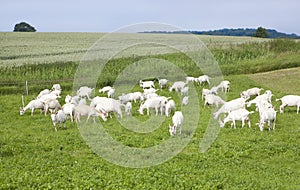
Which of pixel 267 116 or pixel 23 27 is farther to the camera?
pixel 23 27

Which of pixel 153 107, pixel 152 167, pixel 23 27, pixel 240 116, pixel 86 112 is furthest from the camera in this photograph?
pixel 23 27

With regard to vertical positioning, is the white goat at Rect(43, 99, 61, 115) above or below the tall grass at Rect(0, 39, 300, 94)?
below

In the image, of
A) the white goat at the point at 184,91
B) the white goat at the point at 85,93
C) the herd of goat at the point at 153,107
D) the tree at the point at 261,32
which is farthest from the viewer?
the tree at the point at 261,32

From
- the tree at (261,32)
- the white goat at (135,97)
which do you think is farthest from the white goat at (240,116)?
the tree at (261,32)

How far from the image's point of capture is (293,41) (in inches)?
2077

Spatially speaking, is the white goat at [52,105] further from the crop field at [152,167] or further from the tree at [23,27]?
the tree at [23,27]

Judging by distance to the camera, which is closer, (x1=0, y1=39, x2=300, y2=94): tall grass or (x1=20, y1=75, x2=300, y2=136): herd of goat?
(x1=20, y1=75, x2=300, y2=136): herd of goat

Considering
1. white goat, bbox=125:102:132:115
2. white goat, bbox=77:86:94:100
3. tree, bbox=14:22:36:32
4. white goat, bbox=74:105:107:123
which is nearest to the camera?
white goat, bbox=74:105:107:123

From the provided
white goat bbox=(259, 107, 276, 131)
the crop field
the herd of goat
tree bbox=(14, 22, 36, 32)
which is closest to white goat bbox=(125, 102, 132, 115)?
the herd of goat

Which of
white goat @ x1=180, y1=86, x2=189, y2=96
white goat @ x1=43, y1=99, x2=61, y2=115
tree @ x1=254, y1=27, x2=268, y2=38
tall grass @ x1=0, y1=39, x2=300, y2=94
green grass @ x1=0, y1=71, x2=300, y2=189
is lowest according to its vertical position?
green grass @ x1=0, y1=71, x2=300, y2=189

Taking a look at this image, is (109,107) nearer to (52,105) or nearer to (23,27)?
(52,105)

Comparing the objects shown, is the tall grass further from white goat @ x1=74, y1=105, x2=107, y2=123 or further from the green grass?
the green grass

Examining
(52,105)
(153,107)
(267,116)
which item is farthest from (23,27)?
(267,116)

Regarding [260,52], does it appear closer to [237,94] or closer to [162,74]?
[162,74]
